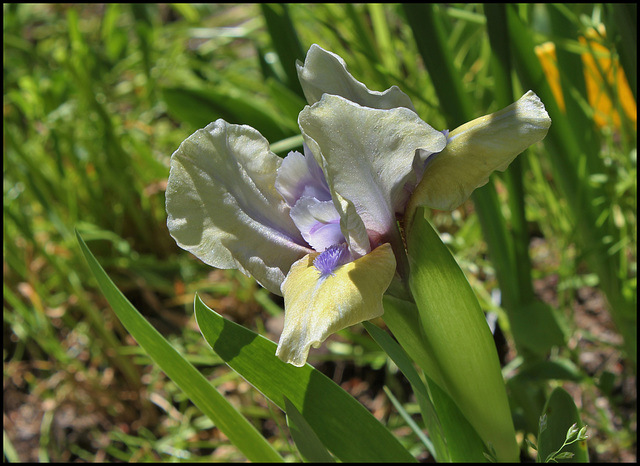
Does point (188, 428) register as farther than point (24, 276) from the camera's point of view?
No

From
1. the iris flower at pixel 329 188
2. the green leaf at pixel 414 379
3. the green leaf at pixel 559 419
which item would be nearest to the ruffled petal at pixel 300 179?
the iris flower at pixel 329 188

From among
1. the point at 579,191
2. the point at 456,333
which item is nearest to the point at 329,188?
the point at 456,333

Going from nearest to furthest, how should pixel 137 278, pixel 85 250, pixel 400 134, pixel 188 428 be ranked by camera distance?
pixel 400 134
pixel 85 250
pixel 188 428
pixel 137 278

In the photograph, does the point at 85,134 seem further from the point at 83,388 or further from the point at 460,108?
the point at 460,108

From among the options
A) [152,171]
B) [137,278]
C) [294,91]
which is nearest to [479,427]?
[294,91]

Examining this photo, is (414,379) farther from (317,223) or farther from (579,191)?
(579,191)

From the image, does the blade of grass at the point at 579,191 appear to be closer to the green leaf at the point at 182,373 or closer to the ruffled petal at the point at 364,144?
the ruffled petal at the point at 364,144

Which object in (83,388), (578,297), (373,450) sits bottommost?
(578,297)

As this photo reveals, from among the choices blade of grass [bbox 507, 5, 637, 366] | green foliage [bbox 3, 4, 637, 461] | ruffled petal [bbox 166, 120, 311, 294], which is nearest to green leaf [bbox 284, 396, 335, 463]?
green foliage [bbox 3, 4, 637, 461]
